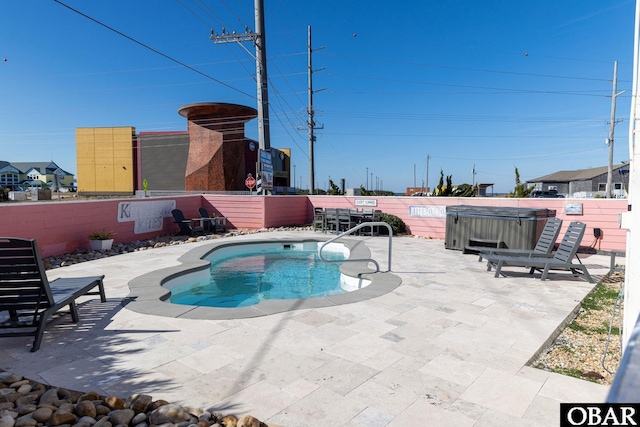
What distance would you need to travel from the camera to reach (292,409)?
2.64m

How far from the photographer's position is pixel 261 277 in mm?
8312

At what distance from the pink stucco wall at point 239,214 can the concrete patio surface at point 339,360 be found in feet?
15.4

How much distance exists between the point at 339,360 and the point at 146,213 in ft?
35.6

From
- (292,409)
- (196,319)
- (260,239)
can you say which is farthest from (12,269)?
(260,239)

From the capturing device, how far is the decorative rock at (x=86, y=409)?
254 cm

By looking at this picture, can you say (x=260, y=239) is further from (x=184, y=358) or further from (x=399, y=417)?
(x=399, y=417)

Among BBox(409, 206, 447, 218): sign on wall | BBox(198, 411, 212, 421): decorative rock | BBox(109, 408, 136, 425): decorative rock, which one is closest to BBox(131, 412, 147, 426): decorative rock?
BBox(109, 408, 136, 425): decorative rock

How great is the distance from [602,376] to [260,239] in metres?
9.56

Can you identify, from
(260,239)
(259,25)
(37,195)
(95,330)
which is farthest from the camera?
(37,195)

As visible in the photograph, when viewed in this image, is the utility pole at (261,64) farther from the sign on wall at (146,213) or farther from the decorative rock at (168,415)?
the decorative rock at (168,415)

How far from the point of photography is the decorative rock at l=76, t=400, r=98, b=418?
2.54 metres

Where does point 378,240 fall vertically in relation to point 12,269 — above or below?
below

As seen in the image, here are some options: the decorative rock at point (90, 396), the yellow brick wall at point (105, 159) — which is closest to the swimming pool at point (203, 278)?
the decorative rock at point (90, 396)

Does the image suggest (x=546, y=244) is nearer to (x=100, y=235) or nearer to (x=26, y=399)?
(x=26, y=399)
